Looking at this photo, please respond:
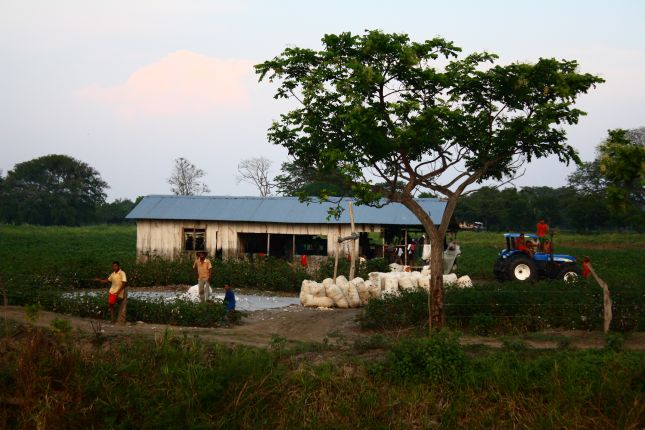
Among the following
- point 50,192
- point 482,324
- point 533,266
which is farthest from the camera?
point 50,192

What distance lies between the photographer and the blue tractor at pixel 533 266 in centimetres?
2233

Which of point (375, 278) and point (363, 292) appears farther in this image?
point (375, 278)

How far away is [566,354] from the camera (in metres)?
11.1

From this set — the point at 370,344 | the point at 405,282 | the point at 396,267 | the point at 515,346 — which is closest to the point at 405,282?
the point at 405,282

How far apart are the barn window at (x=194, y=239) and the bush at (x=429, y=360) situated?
60.6 feet

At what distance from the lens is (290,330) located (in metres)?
15.7

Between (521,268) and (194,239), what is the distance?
12692 millimetres

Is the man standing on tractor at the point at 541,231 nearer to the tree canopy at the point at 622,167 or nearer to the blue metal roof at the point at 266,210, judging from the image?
the blue metal roof at the point at 266,210

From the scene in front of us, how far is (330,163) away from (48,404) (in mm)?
7239

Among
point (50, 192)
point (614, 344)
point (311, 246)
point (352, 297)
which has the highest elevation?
point (50, 192)

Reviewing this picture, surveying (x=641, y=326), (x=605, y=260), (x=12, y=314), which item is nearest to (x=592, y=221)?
(x=605, y=260)

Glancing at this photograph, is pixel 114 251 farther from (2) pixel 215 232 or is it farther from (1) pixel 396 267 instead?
(1) pixel 396 267

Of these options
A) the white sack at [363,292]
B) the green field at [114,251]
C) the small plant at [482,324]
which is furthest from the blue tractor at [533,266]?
the small plant at [482,324]

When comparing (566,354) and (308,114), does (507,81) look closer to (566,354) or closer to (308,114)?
(308,114)
